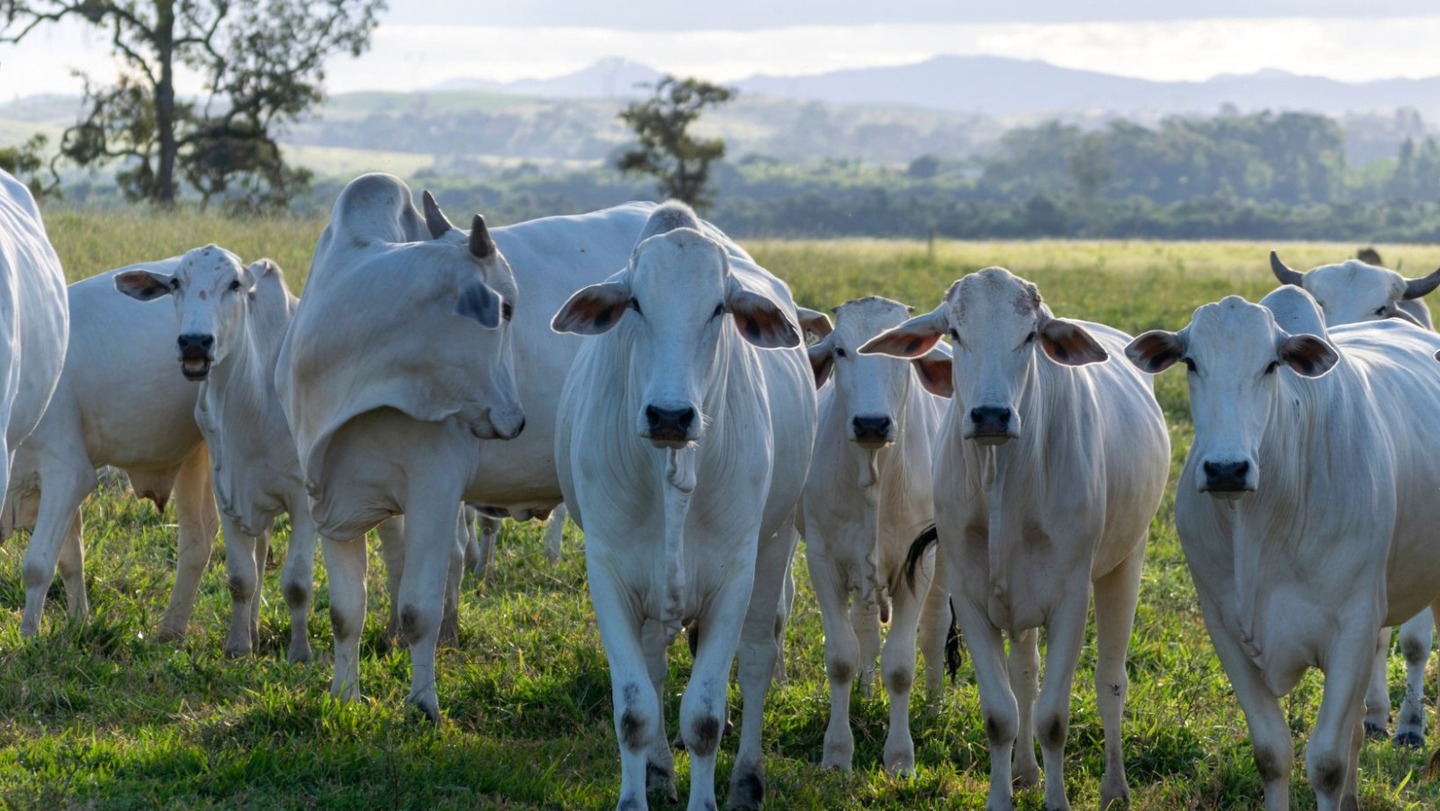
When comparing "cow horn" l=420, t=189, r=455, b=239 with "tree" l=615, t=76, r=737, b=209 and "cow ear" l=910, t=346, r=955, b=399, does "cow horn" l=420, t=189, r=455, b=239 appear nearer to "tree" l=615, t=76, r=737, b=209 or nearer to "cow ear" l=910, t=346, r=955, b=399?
"cow ear" l=910, t=346, r=955, b=399

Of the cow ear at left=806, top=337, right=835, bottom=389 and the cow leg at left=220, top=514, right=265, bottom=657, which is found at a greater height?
the cow ear at left=806, top=337, right=835, bottom=389

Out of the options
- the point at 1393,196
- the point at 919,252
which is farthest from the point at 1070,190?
the point at 919,252

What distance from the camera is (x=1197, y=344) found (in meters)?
5.19

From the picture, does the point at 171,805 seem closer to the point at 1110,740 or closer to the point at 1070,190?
the point at 1110,740

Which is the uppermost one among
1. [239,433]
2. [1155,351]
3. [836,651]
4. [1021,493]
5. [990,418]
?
[1155,351]

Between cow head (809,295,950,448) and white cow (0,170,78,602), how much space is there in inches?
113

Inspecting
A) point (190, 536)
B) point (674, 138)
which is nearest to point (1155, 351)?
point (190, 536)

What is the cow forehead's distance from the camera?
555 centimetres

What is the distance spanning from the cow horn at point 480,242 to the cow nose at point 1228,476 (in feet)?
9.95

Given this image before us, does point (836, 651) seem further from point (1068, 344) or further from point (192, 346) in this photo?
point (192, 346)

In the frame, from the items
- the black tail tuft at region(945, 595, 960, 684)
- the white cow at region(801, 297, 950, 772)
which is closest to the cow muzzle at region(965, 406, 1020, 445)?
the white cow at region(801, 297, 950, 772)

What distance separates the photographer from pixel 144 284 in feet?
24.9

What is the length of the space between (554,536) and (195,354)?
2878 mm

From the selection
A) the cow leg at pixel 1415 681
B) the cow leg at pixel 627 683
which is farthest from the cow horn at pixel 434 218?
the cow leg at pixel 1415 681
